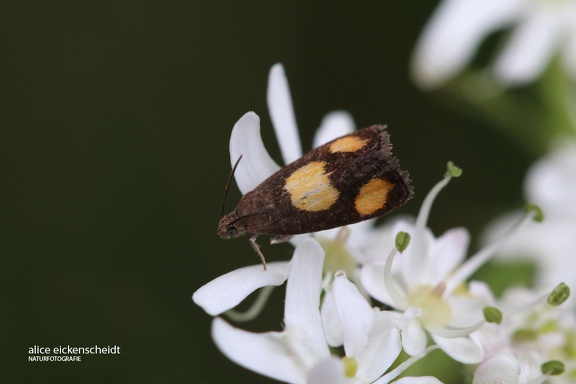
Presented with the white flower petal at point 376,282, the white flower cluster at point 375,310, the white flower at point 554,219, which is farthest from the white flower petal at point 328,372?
the white flower at point 554,219

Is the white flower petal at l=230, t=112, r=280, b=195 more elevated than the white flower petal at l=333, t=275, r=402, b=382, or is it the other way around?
the white flower petal at l=230, t=112, r=280, b=195

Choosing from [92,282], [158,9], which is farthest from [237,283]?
[158,9]

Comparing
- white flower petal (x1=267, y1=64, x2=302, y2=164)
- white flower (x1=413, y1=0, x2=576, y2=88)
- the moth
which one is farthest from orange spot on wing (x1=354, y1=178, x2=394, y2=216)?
white flower (x1=413, y1=0, x2=576, y2=88)

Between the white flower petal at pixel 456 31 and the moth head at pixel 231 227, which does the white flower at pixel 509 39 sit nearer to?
the white flower petal at pixel 456 31

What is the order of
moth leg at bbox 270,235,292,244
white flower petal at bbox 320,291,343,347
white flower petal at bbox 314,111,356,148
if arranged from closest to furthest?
white flower petal at bbox 320,291,343,347 < moth leg at bbox 270,235,292,244 < white flower petal at bbox 314,111,356,148

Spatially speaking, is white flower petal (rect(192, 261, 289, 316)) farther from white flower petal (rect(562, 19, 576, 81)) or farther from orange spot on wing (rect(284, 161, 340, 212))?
white flower petal (rect(562, 19, 576, 81))

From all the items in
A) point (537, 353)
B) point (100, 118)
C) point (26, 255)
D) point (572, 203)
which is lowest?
point (537, 353)

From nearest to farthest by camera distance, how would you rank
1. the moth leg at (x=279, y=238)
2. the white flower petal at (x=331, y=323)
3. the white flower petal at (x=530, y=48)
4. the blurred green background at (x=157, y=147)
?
the white flower petal at (x=331, y=323) → the moth leg at (x=279, y=238) → the blurred green background at (x=157, y=147) → the white flower petal at (x=530, y=48)

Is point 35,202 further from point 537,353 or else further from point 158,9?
point 537,353
